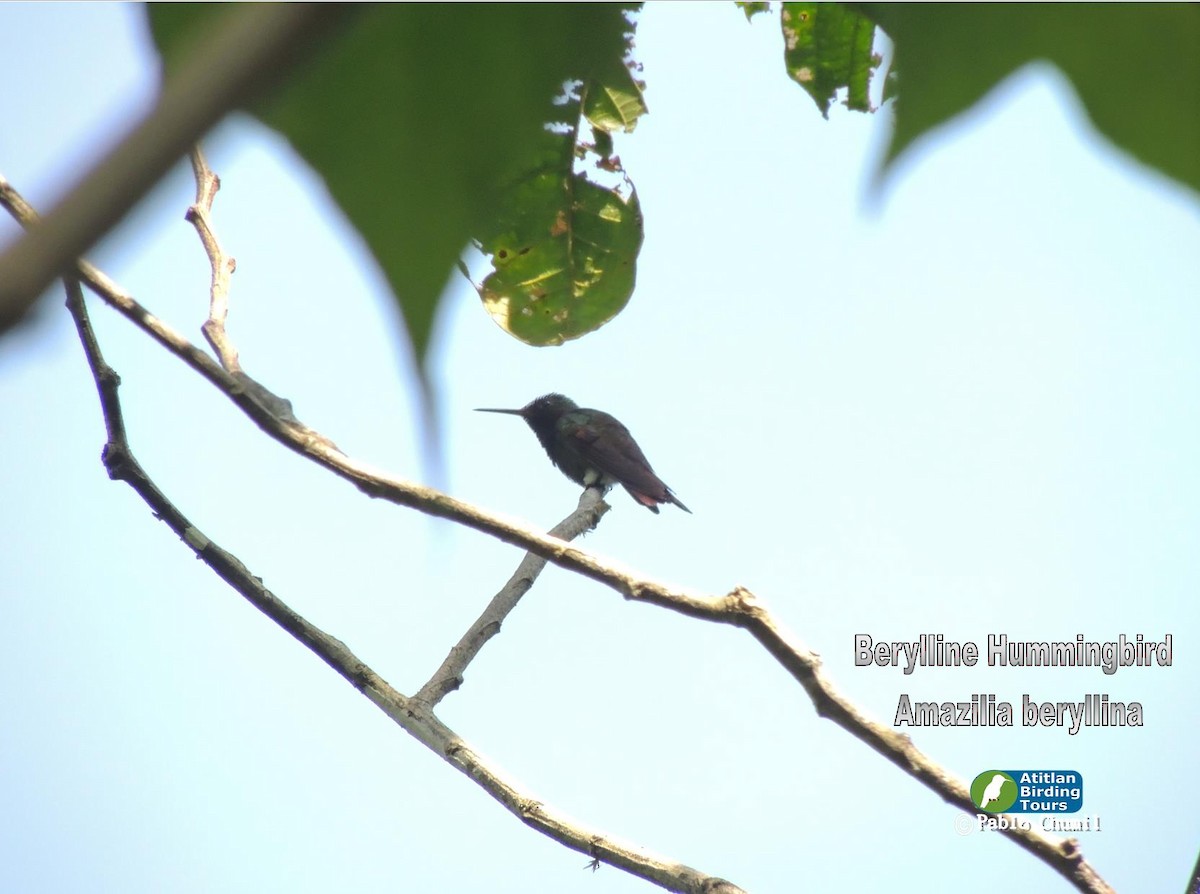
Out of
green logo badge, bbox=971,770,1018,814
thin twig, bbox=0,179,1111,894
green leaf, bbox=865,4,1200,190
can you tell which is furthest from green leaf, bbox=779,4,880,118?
green logo badge, bbox=971,770,1018,814

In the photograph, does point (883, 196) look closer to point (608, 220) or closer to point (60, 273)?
point (60, 273)

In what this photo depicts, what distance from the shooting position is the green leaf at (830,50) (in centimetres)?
66

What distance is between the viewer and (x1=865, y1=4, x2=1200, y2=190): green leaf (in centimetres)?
29

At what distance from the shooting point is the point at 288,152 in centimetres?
33

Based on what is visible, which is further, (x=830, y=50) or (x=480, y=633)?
(x=480, y=633)

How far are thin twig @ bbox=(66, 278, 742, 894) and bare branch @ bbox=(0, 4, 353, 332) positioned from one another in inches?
64.6

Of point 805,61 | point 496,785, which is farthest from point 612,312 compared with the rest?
point 496,785

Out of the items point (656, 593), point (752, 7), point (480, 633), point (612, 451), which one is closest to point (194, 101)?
point (752, 7)

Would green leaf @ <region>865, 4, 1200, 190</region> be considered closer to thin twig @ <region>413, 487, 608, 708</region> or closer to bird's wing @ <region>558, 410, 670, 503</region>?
thin twig @ <region>413, 487, 608, 708</region>

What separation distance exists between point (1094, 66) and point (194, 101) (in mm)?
245

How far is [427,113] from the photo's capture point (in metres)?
0.35

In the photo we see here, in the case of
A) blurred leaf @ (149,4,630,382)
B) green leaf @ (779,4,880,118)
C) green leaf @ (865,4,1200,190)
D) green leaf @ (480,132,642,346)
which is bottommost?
blurred leaf @ (149,4,630,382)

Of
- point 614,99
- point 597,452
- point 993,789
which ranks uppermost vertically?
point 597,452

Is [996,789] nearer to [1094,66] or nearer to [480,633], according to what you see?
[480,633]
